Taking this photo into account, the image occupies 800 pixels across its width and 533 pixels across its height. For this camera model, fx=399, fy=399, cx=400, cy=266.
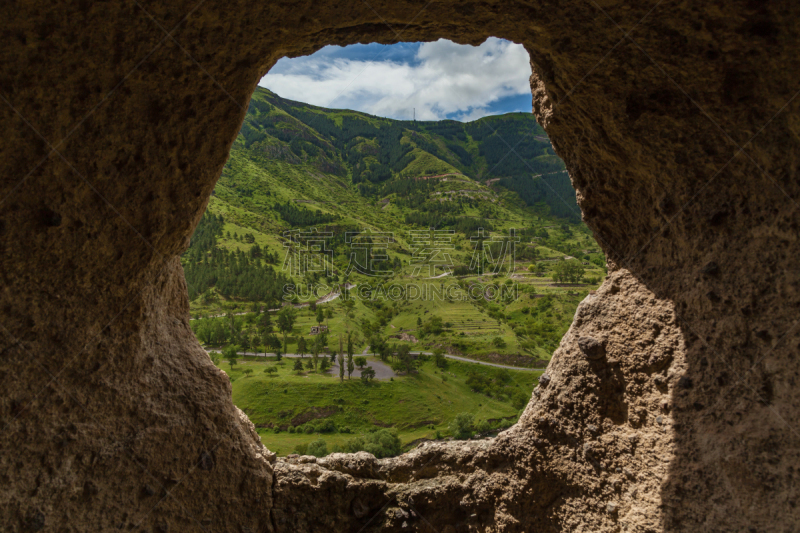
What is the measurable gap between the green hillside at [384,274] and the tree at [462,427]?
9.12 m

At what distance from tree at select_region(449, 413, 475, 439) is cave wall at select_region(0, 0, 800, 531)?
31.4 meters

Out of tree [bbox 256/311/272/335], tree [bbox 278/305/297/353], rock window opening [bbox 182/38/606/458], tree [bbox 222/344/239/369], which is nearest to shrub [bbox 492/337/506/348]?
rock window opening [bbox 182/38/606/458]

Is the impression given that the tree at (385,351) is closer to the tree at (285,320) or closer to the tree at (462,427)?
the tree at (285,320)

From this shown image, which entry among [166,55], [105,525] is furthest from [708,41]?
[105,525]

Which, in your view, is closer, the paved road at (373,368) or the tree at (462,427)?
the tree at (462,427)

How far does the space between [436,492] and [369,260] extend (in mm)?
73131

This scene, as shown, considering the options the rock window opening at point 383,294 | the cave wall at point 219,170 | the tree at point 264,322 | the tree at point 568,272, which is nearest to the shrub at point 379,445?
the rock window opening at point 383,294

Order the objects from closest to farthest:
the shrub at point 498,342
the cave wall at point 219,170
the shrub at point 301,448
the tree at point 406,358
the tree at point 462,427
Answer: the cave wall at point 219,170, the tree at point 462,427, the shrub at point 301,448, the tree at point 406,358, the shrub at point 498,342

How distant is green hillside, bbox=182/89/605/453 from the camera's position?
56.2m

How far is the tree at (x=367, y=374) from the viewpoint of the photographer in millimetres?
59281

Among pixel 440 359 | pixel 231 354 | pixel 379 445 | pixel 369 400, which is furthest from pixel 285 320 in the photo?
pixel 379 445

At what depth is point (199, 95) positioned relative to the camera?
426 centimetres

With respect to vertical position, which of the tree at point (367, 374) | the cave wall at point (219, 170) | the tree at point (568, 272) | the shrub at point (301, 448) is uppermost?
the tree at point (568, 272)

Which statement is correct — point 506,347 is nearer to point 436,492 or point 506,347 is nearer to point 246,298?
point 246,298
